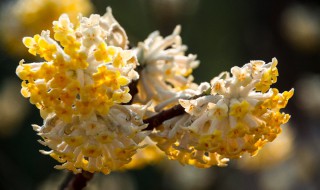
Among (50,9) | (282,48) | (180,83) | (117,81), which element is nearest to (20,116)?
(50,9)

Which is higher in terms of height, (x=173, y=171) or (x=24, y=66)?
(x=24, y=66)

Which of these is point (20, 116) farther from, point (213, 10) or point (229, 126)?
point (213, 10)

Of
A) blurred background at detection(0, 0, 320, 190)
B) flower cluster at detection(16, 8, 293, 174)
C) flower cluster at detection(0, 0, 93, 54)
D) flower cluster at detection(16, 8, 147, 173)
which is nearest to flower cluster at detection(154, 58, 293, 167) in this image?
flower cluster at detection(16, 8, 293, 174)

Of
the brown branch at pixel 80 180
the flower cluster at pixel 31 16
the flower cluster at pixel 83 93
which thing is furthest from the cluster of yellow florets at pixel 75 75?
the flower cluster at pixel 31 16

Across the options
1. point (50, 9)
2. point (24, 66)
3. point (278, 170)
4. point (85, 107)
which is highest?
point (24, 66)

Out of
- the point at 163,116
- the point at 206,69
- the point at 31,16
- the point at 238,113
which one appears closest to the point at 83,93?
the point at 163,116

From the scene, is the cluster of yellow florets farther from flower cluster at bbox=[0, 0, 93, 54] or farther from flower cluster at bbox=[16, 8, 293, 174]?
flower cluster at bbox=[0, 0, 93, 54]

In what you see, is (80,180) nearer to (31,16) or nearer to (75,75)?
(75,75)
